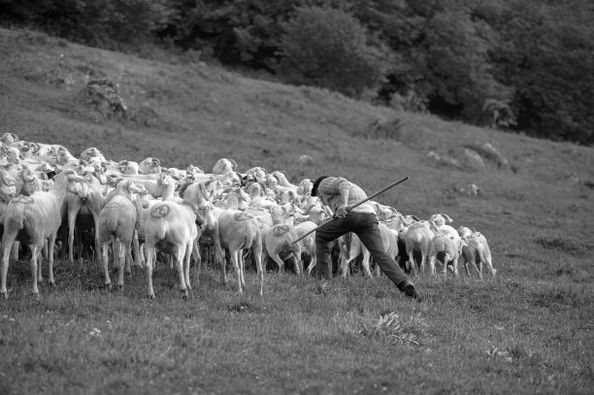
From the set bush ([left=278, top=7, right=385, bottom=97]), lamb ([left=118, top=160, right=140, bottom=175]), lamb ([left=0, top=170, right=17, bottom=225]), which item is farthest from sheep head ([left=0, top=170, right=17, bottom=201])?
bush ([left=278, top=7, right=385, bottom=97])

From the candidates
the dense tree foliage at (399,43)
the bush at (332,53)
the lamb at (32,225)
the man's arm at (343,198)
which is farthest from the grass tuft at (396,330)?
the bush at (332,53)

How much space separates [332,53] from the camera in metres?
50.3

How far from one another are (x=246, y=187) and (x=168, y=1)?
39046 millimetres

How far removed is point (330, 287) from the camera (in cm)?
1430

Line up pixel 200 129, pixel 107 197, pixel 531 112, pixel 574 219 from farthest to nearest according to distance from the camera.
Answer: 1. pixel 531 112
2. pixel 200 129
3. pixel 574 219
4. pixel 107 197

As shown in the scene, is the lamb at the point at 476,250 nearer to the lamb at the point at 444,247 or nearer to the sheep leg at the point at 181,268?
the lamb at the point at 444,247

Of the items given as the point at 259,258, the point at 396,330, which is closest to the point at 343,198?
the point at 259,258

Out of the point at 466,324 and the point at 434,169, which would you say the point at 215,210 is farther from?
the point at 434,169

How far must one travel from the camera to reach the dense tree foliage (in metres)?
48.0

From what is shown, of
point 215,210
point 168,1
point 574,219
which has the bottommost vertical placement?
point 574,219

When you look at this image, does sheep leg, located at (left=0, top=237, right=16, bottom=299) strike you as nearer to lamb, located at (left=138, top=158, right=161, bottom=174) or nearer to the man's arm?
the man's arm

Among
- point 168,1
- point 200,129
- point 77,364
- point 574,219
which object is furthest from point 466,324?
point 168,1

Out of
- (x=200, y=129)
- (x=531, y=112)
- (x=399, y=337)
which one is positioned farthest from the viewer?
(x=531, y=112)

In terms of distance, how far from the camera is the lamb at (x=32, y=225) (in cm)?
1197
